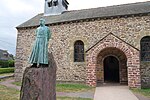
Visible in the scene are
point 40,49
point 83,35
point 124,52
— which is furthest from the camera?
point 83,35

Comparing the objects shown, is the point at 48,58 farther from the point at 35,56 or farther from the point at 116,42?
the point at 116,42

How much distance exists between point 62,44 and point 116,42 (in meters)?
5.14

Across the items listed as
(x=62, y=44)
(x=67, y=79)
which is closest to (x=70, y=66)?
(x=67, y=79)

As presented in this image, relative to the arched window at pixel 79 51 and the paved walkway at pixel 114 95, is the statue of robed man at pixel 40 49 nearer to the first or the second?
the paved walkway at pixel 114 95

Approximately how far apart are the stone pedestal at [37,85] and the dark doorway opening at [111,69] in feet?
35.2

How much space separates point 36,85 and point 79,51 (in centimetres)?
1005

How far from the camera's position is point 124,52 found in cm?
1208

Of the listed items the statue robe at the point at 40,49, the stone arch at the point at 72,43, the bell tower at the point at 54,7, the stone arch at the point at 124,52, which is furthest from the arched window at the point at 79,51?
the statue robe at the point at 40,49

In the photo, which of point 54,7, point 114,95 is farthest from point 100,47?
point 54,7

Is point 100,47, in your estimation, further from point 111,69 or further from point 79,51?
point 111,69

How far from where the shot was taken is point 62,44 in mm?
15234

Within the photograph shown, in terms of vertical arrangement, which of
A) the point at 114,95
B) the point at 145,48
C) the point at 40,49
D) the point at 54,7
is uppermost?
the point at 54,7

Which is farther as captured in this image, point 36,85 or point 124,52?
point 124,52

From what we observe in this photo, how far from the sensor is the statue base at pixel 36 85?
501 centimetres
